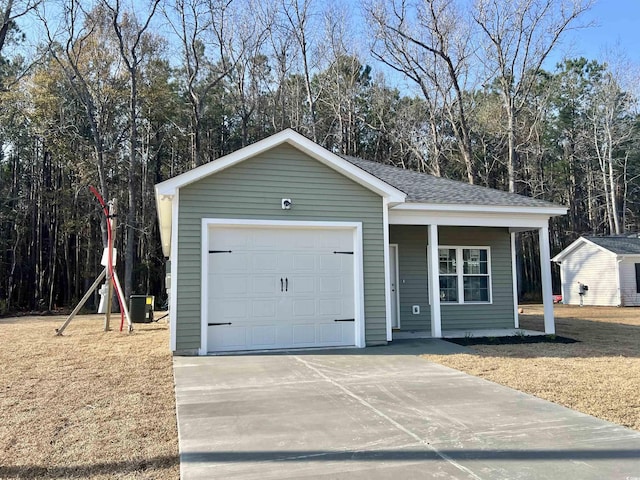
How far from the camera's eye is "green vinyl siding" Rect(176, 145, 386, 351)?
24.7 ft

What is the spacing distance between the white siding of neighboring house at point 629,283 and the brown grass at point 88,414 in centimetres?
2044

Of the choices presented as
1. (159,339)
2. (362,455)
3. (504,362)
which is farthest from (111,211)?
(362,455)

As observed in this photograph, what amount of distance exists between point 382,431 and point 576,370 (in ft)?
12.7

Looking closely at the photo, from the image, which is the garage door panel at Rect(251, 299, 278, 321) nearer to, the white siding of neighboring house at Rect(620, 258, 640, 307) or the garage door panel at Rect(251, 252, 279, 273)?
the garage door panel at Rect(251, 252, 279, 273)

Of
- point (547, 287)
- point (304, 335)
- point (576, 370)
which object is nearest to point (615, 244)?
point (547, 287)

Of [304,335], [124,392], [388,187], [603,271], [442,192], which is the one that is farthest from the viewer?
[603,271]

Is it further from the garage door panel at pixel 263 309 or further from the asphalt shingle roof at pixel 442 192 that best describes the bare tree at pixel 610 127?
the garage door panel at pixel 263 309

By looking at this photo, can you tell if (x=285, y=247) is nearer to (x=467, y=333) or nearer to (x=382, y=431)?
(x=467, y=333)

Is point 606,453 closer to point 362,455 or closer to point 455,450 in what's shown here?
point 455,450

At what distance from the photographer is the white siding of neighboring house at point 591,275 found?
2147 centimetres

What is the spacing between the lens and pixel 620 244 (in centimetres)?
2202

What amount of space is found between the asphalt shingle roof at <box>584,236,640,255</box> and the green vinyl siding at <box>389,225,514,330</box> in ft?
43.0

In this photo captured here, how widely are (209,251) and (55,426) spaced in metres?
3.89

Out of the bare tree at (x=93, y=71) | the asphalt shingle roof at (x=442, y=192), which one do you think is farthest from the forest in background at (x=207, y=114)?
the asphalt shingle roof at (x=442, y=192)
